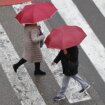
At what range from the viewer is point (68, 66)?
31.6 ft

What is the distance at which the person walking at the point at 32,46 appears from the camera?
995cm

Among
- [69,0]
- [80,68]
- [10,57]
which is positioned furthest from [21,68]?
[69,0]

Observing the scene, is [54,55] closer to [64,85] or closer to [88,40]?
[88,40]

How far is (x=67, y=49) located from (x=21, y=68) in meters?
2.09

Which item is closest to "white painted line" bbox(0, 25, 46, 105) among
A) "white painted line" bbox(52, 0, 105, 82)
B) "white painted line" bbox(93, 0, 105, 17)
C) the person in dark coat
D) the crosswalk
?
the crosswalk

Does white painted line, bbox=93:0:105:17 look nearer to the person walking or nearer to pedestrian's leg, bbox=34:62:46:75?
pedestrian's leg, bbox=34:62:46:75

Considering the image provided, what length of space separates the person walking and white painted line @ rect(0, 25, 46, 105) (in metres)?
0.25

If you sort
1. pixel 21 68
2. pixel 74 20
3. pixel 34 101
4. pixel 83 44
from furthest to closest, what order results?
1. pixel 74 20
2. pixel 83 44
3. pixel 21 68
4. pixel 34 101

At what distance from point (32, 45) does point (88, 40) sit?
7.45ft

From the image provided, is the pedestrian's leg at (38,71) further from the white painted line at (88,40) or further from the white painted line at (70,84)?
the white painted line at (88,40)

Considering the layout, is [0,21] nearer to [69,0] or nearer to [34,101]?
[69,0]

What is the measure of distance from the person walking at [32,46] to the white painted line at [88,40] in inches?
56.8

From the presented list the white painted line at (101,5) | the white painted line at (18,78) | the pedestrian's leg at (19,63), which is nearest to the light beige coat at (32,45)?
the pedestrian's leg at (19,63)

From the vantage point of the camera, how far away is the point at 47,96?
1047 cm
